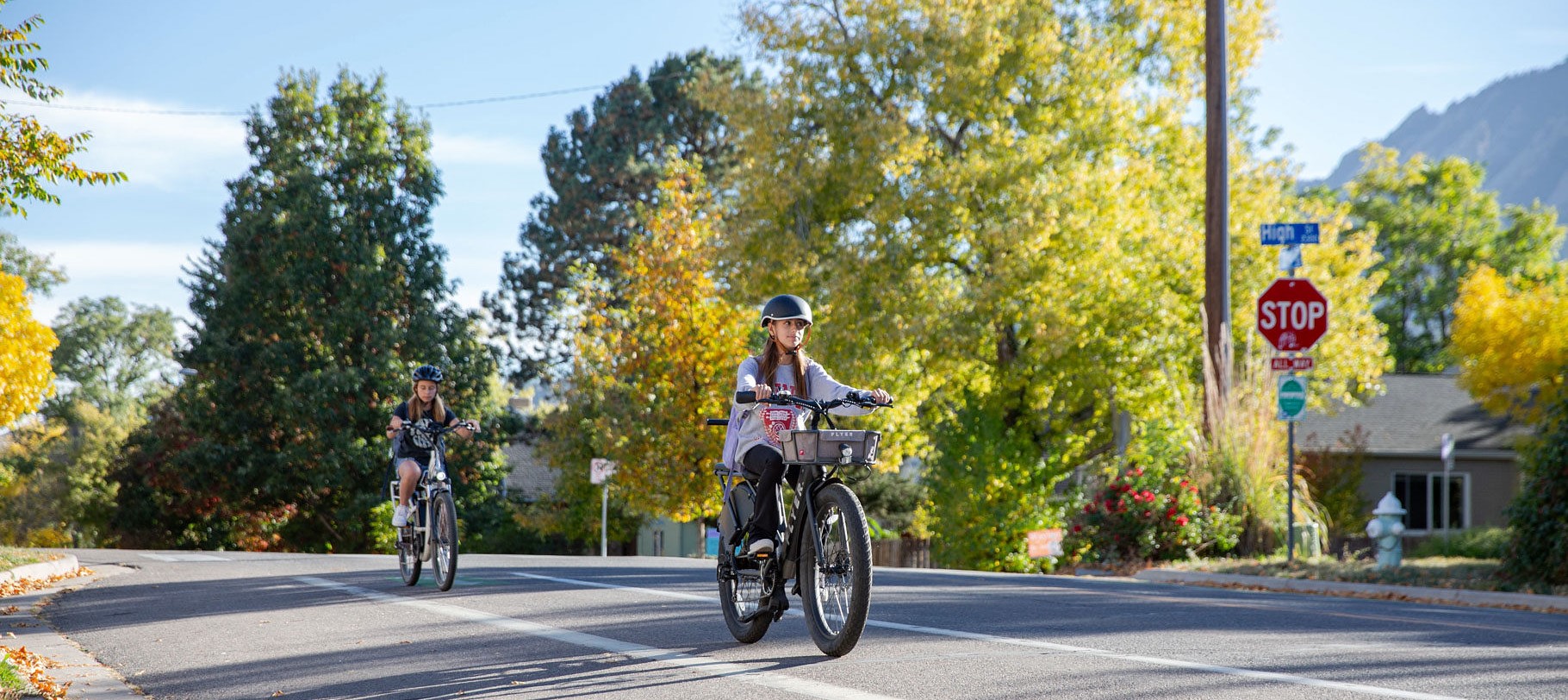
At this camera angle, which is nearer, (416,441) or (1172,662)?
(1172,662)

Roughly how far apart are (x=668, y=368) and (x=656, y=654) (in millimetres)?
27492

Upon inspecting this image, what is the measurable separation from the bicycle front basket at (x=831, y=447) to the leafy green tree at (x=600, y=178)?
1794 inches

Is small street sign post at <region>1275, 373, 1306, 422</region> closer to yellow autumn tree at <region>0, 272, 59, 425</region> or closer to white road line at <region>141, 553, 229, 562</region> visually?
white road line at <region>141, 553, 229, 562</region>

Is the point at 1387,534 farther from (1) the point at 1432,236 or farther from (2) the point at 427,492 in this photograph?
(1) the point at 1432,236

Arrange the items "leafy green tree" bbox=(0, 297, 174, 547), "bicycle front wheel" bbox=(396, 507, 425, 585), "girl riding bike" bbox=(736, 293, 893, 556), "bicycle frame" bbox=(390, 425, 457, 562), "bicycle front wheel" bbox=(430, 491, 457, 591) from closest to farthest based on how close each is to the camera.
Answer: "girl riding bike" bbox=(736, 293, 893, 556) → "bicycle front wheel" bbox=(430, 491, 457, 591) → "bicycle frame" bbox=(390, 425, 457, 562) → "bicycle front wheel" bbox=(396, 507, 425, 585) → "leafy green tree" bbox=(0, 297, 174, 547)

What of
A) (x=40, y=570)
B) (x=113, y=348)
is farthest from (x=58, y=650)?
(x=113, y=348)

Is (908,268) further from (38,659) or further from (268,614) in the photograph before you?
(38,659)

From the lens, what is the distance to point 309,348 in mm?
40438

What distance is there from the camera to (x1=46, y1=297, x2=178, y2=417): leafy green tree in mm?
78125

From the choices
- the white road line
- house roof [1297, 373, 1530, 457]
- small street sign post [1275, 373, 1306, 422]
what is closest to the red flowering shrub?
small street sign post [1275, 373, 1306, 422]

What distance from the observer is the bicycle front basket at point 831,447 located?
22.7ft

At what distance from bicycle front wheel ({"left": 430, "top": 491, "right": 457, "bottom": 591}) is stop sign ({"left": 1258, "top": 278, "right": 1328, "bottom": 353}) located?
31.0ft

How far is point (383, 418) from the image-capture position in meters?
39.8

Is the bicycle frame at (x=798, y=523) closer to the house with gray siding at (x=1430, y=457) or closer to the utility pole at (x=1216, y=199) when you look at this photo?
the utility pole at (x=1216, y=199)
